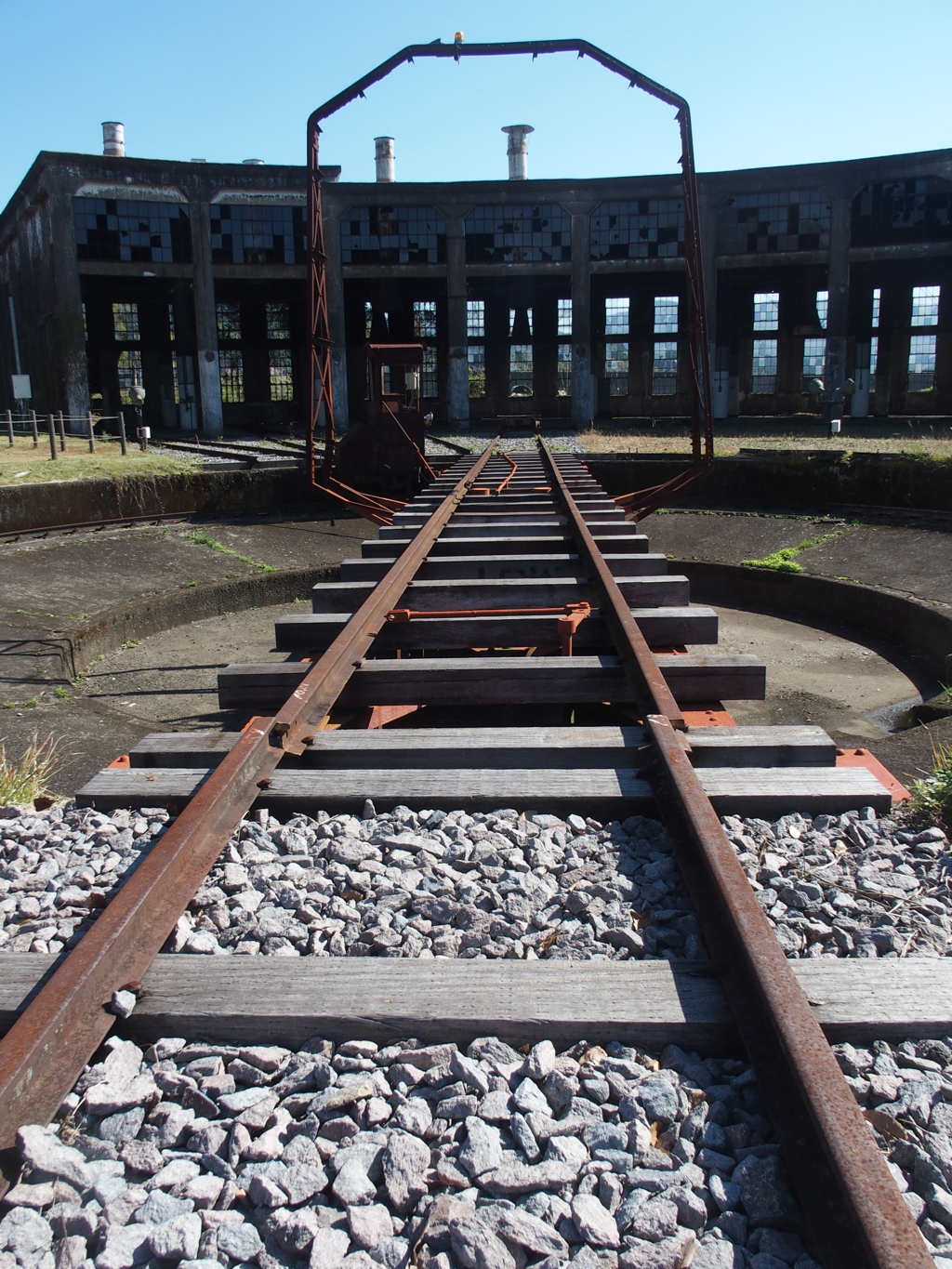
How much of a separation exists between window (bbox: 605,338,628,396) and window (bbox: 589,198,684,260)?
7467mm

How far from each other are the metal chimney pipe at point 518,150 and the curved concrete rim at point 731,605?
29.4 meters

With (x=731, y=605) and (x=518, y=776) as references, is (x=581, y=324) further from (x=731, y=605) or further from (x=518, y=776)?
(x=518, y=776)

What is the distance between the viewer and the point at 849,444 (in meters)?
17.3

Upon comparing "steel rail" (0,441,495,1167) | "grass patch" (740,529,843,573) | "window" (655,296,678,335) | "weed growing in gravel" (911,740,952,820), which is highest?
"window" (655,296,678,335)

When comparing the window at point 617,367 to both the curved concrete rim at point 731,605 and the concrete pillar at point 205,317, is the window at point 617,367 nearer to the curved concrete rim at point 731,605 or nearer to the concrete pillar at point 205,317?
the concrete pillar at point 205,317

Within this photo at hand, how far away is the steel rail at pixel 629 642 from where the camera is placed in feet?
Answer: 10.7

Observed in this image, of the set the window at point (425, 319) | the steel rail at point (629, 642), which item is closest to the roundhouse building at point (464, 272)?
the window at point (425, 319)

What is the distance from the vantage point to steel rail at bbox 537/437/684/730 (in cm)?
327

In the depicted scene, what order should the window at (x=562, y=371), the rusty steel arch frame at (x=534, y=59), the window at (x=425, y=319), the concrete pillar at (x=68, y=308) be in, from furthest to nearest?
the window at (x=562, y=371) < the window at (x=425, y=319) < the concrete pillar at (x=68, y=308) < the rusty steel arch frame at (x=534, y=59)

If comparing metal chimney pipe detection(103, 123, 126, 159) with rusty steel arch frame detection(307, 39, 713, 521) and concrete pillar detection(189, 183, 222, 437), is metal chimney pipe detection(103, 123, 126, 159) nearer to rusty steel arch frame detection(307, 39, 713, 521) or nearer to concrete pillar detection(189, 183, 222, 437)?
concrete pillar detection(189, 183, 222, 437)

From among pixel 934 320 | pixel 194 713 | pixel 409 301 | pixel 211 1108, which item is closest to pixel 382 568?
pixel 194 713

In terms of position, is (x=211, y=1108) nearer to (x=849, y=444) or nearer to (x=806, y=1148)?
(x=806, y=1148)

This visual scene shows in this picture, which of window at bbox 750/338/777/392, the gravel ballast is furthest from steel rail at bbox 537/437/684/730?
window at bbox 750/338/777/392

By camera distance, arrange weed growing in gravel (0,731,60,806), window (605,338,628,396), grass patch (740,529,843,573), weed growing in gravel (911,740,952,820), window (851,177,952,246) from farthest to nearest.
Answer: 1. window (605,338,628,396)
2. window (851,177,952,246)
3. grass patch (740,529,843,573)
4. weed growing in gravel (0,731,60,806)
5. weed growing in gravel (911,740,952,820)
